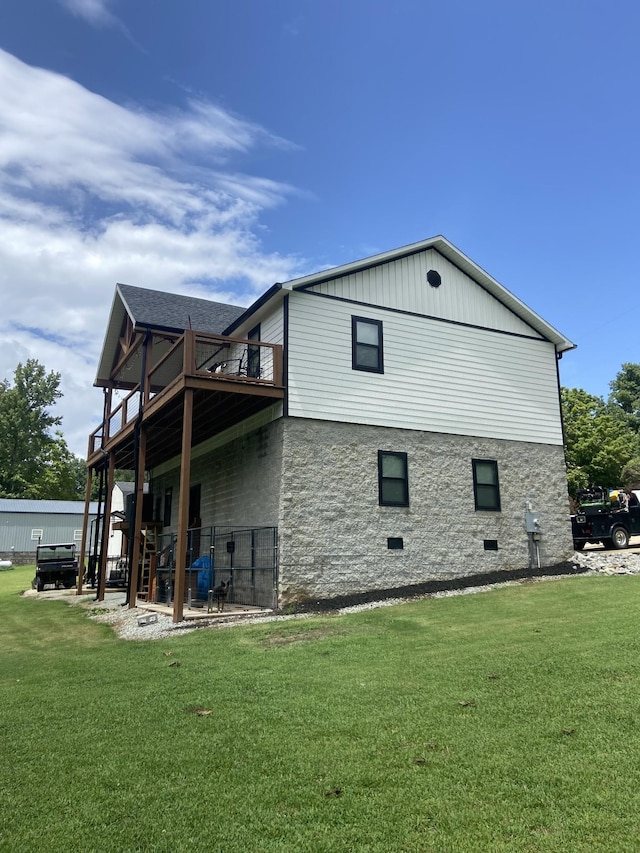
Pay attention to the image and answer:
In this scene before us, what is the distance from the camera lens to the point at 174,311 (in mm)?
17594

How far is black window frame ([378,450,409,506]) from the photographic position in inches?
552

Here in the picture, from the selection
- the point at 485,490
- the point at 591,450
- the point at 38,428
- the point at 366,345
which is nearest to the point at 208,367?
the point at 366,345

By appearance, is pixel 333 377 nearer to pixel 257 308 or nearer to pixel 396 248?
pixel 257 308

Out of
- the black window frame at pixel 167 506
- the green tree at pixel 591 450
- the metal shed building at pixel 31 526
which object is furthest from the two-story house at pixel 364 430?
the metal shed building at pixel 31 526

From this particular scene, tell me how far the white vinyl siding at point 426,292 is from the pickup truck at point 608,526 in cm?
652

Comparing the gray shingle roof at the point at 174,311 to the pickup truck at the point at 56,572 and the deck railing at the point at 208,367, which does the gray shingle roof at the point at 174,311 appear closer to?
the deck railing at the point at 208,367

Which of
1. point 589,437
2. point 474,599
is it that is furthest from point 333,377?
point 589,437

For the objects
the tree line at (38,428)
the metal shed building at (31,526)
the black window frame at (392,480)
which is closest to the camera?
the black window frame at (392,480)

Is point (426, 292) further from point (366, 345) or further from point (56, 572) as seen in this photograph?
point (56, 572)

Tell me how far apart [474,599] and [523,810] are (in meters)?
9.11

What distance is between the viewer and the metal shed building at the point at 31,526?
4416 centimetres

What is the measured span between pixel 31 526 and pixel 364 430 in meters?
38.3

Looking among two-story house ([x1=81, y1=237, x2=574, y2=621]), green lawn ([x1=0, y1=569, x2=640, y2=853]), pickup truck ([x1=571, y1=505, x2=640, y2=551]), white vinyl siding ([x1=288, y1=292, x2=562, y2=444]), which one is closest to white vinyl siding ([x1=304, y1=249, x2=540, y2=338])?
two-story house ([x1=81, y1=237, x2=574, y2=621])

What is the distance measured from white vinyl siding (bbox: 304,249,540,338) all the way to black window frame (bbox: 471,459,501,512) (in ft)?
12.1
